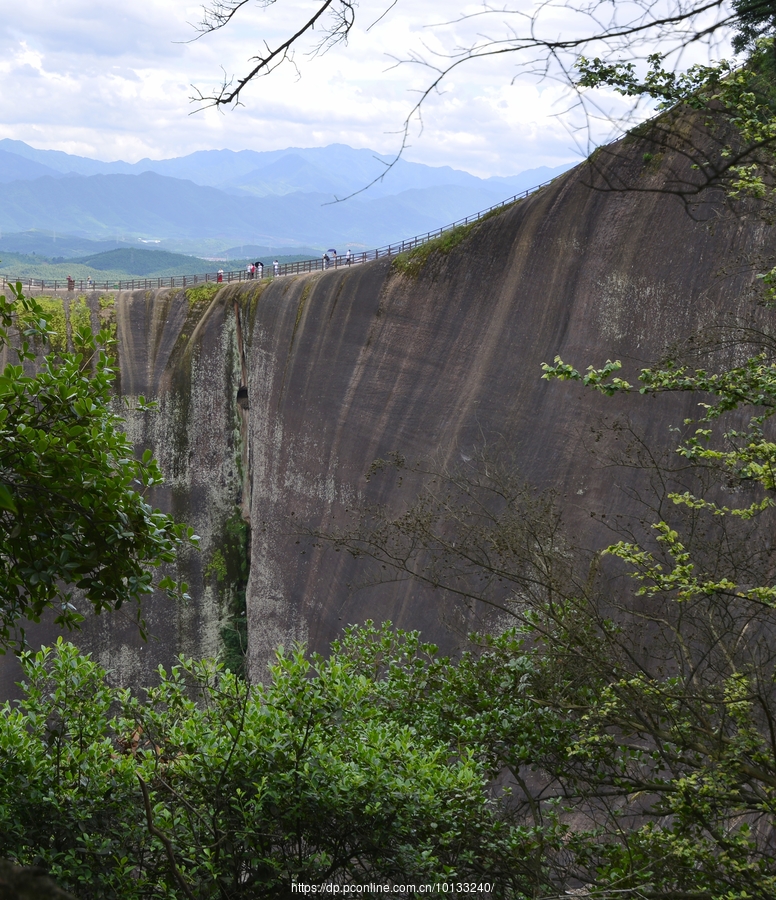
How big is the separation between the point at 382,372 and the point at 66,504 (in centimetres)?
2013

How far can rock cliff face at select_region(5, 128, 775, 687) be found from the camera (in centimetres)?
1891

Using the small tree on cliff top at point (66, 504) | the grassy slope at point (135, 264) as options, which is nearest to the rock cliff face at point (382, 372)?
the small tree on cliff top at point (66, 504)

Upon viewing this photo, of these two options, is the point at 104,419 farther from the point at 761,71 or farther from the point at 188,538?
Answer: the point at 761,71

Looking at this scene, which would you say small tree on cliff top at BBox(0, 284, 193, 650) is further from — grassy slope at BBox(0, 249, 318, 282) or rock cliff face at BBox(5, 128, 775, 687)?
grassy slope at BBox(0, 249, 318, 282)

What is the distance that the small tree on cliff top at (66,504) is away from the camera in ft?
20.2

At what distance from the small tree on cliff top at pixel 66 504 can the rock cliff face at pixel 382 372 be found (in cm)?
967

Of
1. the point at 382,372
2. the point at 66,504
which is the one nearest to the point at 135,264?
the point at 382,372

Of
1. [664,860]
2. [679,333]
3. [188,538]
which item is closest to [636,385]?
[679,333]

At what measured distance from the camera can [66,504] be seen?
6.30m

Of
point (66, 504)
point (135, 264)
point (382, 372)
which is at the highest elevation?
point (135, 264)

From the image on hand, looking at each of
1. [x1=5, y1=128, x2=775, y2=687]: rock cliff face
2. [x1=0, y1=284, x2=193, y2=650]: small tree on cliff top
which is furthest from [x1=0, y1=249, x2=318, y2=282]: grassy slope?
[x1=0, y1=284, x2=193, y2=650]: small tree on cliff top

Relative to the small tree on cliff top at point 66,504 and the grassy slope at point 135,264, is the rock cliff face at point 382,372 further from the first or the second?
the grassy slope at point 135,264

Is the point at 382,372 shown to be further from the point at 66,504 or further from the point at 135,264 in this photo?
the point at 135,264

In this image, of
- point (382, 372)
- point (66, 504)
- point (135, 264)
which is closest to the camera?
point (66, 504)
